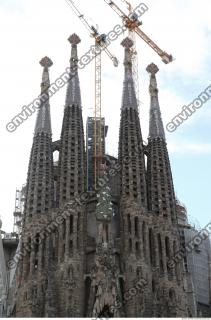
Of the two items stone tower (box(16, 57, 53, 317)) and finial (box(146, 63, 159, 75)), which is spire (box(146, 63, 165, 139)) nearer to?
finial (box(146, 63, 159, 75))

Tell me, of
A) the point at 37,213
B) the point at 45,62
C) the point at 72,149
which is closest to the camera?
the point at 37,213

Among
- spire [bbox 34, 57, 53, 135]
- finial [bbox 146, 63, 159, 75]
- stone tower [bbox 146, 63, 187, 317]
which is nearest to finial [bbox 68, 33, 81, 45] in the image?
spire [bbox 34, 57, 53, 135]

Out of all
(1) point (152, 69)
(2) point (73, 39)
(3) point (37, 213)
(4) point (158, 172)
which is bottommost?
(3) point (37, 213)

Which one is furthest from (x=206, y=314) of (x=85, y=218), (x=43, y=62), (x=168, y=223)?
(x=43, y=62)

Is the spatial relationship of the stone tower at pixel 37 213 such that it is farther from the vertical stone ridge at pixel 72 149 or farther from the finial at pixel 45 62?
the finial at pixel 45 62

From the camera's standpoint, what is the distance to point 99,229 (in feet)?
172

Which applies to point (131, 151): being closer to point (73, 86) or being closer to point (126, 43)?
point (73, 86)

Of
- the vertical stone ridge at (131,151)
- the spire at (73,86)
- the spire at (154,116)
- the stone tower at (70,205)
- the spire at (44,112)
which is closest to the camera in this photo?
the stone tower at (70,205)

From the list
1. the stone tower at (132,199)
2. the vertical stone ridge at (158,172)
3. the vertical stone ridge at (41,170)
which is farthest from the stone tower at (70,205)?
the vertical stone ridge at (158,172)

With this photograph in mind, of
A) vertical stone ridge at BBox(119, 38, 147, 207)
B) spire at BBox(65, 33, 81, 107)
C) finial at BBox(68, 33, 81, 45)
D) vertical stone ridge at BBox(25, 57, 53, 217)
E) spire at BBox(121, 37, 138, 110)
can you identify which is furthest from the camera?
finial at BBox(68, 33, 81, 45)

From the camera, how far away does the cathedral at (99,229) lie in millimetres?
49406

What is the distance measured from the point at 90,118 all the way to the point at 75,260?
21.0 meters

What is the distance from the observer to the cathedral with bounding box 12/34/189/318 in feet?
162

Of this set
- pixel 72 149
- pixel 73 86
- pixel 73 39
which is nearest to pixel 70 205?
pixel 72 149
